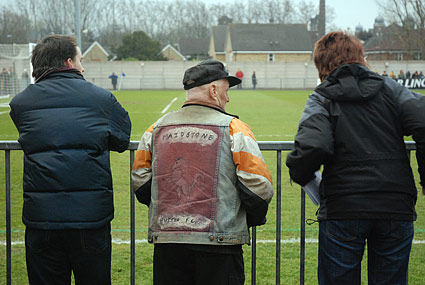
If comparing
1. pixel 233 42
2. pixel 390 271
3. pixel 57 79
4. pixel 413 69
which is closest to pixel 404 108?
pixel 390 271

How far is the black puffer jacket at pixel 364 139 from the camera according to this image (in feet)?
8.52

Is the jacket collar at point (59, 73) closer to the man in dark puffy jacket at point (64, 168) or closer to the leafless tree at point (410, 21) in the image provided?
the man in dark puffy jacket at point (64, 168)

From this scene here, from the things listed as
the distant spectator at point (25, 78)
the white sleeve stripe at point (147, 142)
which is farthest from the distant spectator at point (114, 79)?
the white sleeve stripe at point (147, 142)

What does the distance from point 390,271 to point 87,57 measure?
270 feet

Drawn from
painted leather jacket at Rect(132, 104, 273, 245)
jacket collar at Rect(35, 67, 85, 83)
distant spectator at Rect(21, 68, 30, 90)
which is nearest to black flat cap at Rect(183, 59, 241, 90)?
painted leather jacket at Rect(132, 104, 273, 245)

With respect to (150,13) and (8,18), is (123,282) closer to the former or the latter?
(8,18)

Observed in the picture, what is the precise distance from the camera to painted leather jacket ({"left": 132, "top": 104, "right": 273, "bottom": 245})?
8.75ft

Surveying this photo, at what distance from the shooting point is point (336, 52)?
108 inches

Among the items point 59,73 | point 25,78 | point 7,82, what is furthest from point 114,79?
point 59,73

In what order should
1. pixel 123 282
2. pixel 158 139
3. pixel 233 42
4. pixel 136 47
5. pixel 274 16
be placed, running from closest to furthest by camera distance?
pixel 158 139, pixel 123 282, pixel 136 47, pixel 233 42, pixel 274 16

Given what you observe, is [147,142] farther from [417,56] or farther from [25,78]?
[417,56]

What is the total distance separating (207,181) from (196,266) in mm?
455

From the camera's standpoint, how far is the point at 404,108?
2.61 m

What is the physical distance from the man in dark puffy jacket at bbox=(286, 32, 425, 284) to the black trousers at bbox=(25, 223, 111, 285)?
1171mm
